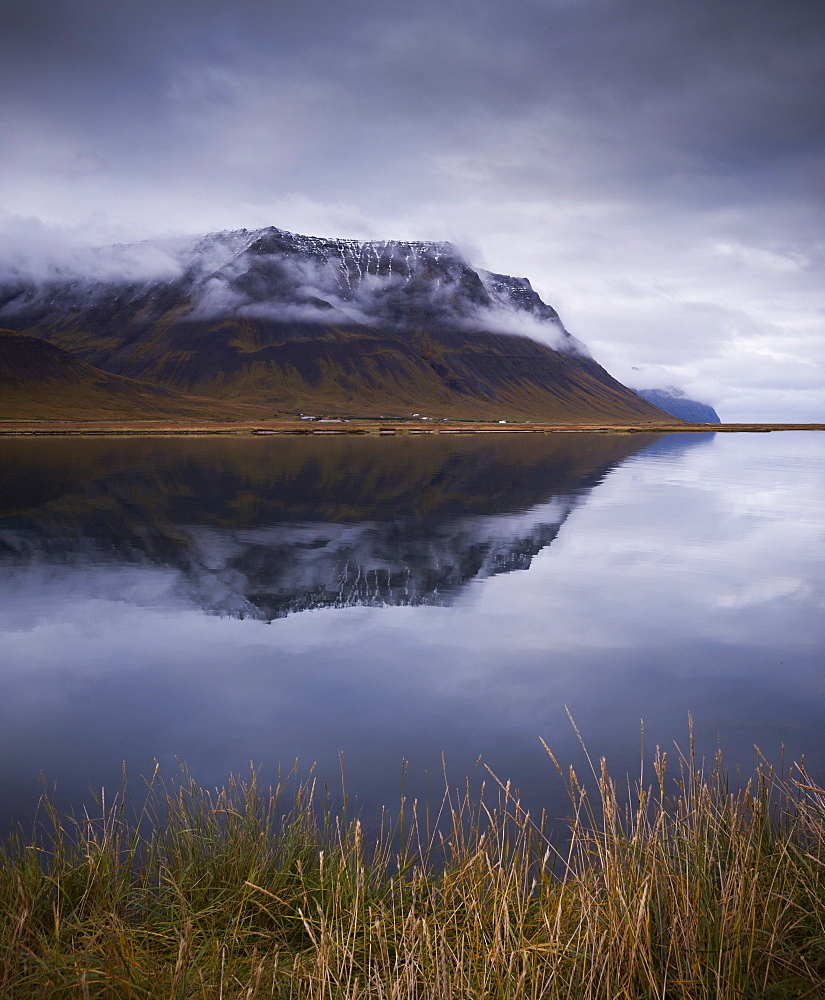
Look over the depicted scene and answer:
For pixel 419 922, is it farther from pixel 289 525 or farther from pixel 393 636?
pixel 289 525

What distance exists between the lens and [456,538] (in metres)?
19.8

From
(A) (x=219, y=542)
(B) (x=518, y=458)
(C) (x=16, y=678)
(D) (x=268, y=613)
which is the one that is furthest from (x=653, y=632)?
(B) (x=518, y=458)

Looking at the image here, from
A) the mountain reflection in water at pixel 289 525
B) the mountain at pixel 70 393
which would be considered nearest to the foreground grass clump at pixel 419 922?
the mountain reflection in water at pixel 289 525

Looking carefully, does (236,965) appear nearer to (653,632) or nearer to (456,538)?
(653,632)

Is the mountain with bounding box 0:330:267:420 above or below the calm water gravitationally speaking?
above

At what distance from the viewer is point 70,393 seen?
148500 millimetres

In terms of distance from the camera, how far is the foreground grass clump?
3340mm

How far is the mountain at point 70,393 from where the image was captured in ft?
448

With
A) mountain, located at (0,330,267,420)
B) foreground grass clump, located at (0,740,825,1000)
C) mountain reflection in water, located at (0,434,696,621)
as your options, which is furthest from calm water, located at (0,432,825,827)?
mountain, located at (0,330,267,420)

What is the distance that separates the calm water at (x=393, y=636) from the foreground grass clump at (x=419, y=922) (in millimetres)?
1900

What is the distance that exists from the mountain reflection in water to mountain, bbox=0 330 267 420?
104 metres

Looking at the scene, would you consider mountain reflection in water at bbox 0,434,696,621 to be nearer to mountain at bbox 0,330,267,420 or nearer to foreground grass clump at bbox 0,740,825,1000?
foreground grass clump at bbox 0,740,825,1000

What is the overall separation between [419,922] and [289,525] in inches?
727

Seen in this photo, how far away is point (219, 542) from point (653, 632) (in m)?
11.4
